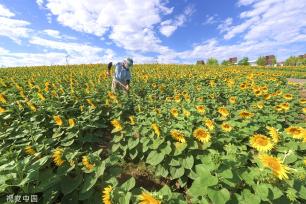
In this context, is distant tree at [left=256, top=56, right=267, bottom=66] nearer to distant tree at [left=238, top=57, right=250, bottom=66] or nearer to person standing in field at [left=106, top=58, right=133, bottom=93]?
distant tree at [left=238, top=57, right=250, bottom=66]

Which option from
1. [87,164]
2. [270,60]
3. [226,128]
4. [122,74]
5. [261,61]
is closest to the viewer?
[87,164]

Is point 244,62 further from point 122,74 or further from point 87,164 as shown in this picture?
point 87,164

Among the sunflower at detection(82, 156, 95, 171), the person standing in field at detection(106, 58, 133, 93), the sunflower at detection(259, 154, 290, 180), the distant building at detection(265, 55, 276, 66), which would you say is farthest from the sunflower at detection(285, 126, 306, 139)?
the distant building at detection(265, 55, 276, 66)

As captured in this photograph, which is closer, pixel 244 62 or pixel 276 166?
pixel 276 166

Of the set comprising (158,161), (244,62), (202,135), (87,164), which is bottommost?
(158,161)

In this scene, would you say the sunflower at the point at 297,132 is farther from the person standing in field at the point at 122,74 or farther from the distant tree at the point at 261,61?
the distant tree at the point at 261,61

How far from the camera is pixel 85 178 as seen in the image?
311cm

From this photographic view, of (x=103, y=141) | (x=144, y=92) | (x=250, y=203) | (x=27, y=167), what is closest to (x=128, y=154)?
(x=103, y=141)

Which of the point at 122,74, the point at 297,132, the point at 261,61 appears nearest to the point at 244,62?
the point at 261,61

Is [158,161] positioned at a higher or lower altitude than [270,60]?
lower

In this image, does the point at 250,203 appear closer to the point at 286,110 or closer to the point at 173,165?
the point at 173,165

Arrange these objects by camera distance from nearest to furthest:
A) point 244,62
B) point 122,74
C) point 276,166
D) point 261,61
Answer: point 276,166
point 122,74
point 244,62
point 261,61

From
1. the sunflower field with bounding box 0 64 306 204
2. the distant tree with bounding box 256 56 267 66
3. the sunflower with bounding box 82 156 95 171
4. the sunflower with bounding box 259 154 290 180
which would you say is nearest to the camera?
the sunflower with bounding box 259 154 290 180

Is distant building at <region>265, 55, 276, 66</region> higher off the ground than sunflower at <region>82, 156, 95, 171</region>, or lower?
higher
